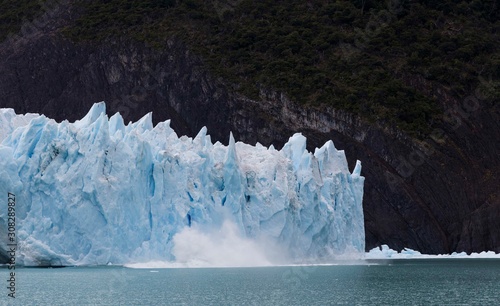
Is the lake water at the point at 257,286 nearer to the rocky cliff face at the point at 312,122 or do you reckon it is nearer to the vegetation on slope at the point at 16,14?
the rocky cliff face at the point at 312,122

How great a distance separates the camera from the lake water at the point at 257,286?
2367cm

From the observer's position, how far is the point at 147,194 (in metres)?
33.8

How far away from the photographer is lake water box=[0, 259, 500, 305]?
77.7ft

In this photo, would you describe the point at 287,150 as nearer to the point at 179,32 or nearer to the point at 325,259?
the point at 325,259

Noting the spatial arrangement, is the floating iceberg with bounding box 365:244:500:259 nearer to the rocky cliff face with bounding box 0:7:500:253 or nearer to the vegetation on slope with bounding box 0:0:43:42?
the rocky cliff face with bounding box 0:7:500:253

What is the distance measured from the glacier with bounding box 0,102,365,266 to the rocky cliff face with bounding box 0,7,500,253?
10.0 m

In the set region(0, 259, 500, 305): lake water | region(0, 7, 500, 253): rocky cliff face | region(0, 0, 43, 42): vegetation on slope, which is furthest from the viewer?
region(0, 0, 43, 42): vegetation on slope

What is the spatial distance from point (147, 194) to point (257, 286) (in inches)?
308

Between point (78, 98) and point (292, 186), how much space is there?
79.2 ft

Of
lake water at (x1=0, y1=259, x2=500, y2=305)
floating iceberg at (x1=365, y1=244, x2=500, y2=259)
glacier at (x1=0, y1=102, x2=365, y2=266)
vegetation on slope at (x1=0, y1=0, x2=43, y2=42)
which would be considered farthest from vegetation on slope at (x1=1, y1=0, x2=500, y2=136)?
lake water at (x1=0, y1=259, x2=500, y2=305)

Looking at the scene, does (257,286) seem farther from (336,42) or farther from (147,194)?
(336,42)

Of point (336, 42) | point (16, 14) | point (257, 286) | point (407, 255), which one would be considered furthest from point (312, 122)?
point (257, 286)

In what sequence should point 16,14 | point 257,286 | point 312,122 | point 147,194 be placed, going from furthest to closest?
1. point 16,14
2. point 312,122
3. point 147,194
4. point 257,286

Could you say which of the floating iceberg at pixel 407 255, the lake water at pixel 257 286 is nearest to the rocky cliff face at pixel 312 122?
the floating iceberg at pixel 407 255
